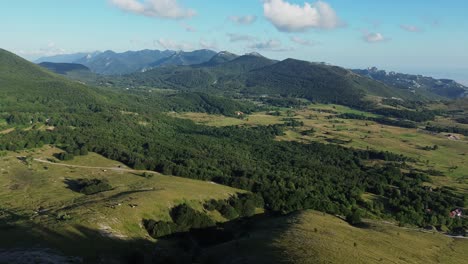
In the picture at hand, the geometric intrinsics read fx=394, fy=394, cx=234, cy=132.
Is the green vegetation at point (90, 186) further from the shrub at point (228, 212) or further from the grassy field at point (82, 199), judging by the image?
the shrub at point (228, 212)

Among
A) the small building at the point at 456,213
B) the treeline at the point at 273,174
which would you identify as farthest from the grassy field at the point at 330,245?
the small building at the point at 456,213

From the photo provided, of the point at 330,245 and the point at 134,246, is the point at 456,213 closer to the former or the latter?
the point at 330,245

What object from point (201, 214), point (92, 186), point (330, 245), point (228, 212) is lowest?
point (228, 212)

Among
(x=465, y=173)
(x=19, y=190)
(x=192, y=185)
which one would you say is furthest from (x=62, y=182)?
(x=465, y=173)

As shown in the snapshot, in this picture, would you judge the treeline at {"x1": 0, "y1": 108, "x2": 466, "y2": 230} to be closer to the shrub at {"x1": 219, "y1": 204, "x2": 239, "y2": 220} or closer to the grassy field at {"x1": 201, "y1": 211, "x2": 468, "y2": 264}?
the shrub at {"x1": 219, "y1": 204, "x2": 239, "y2": 220}

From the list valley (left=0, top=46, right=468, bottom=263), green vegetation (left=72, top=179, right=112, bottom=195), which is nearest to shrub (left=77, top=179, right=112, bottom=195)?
green vegetation (left=72, top=179, right=112, bottom=195)

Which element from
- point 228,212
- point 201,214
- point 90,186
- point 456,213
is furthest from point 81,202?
point 456,213
